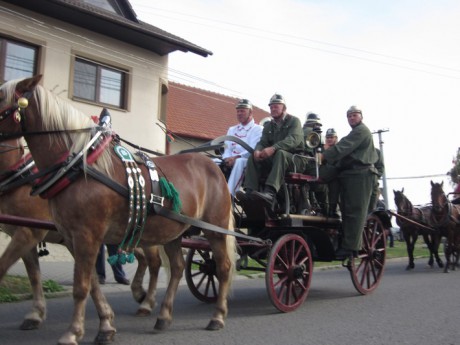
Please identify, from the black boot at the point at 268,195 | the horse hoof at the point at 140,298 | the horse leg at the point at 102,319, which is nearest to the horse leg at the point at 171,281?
the horse leg at the point at 102,319

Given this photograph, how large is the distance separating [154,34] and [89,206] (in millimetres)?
10133

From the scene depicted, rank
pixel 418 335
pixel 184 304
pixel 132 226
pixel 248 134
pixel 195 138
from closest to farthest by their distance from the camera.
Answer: pixel 132 226 → pixel 418 335 → pixel 184 304 → pixel 248 134 → pixel 195 138

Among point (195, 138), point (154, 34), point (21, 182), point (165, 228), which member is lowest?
point (165, 228)

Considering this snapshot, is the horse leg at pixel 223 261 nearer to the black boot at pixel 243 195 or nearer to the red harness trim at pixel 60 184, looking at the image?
the black boot at pixel 243 195

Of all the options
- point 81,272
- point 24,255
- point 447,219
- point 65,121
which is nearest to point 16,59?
point 24,255

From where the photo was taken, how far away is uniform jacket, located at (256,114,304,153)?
638 cm

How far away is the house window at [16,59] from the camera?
450 inches

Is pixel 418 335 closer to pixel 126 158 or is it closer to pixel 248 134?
pixel 126 158

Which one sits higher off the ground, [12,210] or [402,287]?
[12,210]

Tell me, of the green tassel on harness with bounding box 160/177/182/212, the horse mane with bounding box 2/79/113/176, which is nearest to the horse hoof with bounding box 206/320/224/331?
the green tassel on harness with bounding box 160/177/182/212

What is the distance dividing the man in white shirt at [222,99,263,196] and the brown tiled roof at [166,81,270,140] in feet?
39.8

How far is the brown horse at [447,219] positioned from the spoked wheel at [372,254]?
15.3ft

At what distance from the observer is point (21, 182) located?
16.6 ft

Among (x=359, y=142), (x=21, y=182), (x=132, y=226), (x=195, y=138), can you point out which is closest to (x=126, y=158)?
(x=132, y=226)
